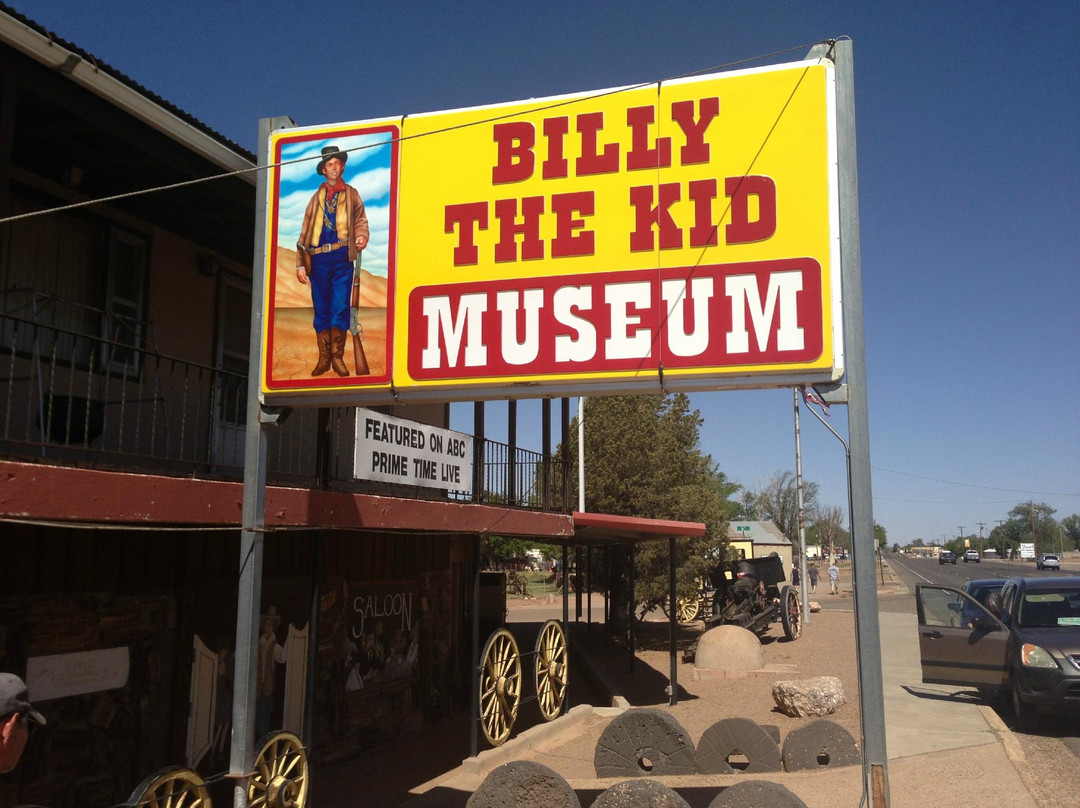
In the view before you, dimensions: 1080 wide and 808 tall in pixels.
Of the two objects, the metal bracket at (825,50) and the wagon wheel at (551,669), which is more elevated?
the metal bracket at (825,50)

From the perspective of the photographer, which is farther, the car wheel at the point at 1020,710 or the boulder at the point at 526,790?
the car wheel at the point at 1020,710

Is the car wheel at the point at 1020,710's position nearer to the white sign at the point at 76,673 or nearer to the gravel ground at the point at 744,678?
the gravel ground at the point at 744,678

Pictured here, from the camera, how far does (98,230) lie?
28.4 feet

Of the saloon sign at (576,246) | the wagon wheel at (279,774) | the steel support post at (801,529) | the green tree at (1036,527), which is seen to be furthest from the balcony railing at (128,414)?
the green tree at (1036,527)

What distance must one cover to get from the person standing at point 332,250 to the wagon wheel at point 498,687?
18.6 ft

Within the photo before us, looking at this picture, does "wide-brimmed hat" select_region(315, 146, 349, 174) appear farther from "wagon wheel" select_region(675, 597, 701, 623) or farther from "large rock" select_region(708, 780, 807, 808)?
"wagon wheel" select_region(675, 597, 701, 623)

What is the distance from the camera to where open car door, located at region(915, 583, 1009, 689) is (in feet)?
38.4

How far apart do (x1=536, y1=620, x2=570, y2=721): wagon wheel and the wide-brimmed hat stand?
760cm

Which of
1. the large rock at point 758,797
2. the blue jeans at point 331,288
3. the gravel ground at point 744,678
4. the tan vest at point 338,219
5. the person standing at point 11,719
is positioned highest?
the tan vest at point 338,219

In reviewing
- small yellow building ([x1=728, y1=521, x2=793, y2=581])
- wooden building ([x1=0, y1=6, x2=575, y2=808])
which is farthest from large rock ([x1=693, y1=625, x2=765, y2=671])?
small yellow building ([x1=728, y1=521, x2=793, y2=581])

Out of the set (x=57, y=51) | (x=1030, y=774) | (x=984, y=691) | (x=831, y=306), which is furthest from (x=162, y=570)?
(x=984, y=691)

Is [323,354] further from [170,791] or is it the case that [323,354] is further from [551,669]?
[551,669]

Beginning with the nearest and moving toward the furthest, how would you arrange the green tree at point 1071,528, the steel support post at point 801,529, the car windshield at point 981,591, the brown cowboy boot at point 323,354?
the brown cowboy boot at point 323,354, the car windshield at point 981,591, the steel support post at point 801,529, the green tree at point 1071,528

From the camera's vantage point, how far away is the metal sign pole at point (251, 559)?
5.77 meters
